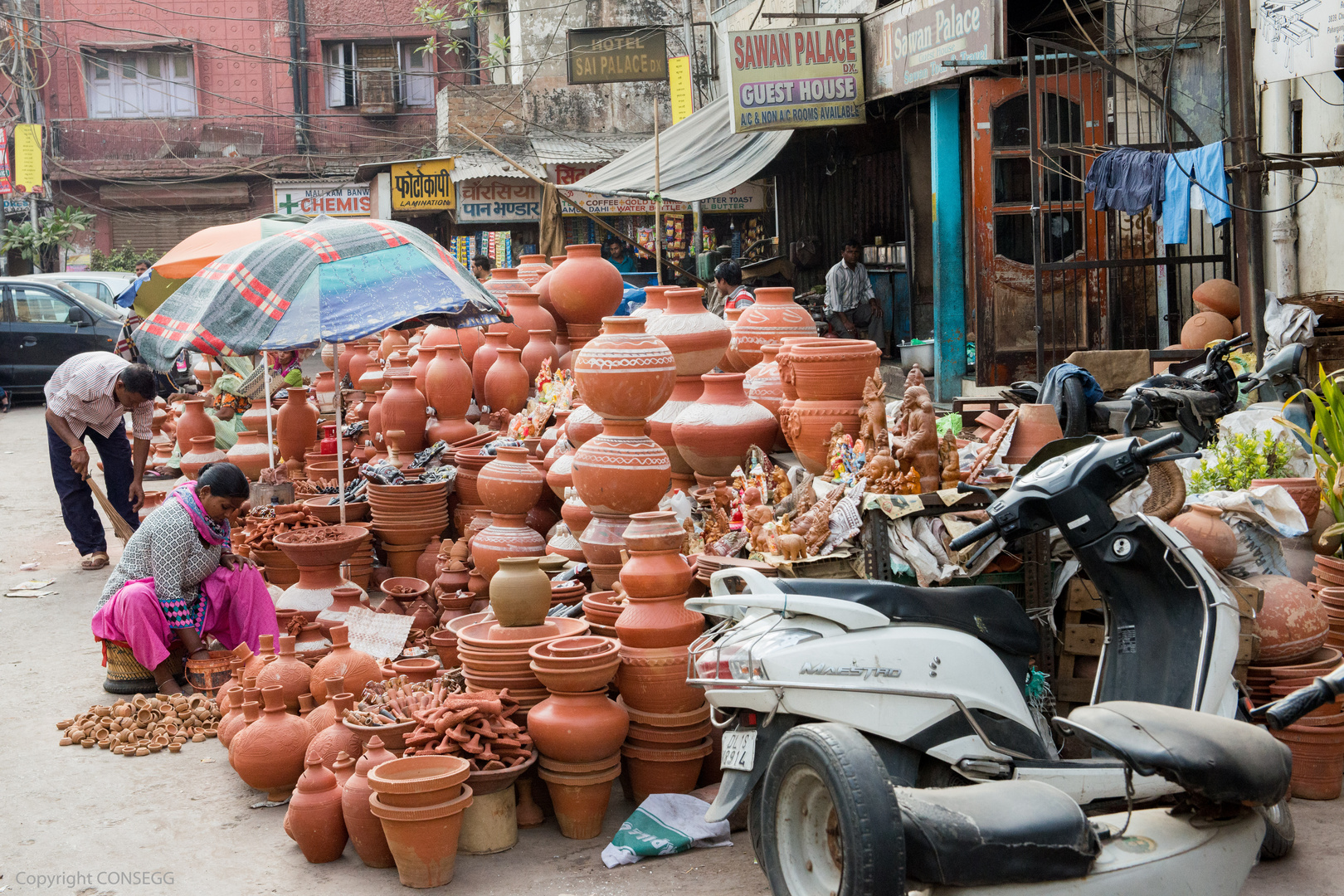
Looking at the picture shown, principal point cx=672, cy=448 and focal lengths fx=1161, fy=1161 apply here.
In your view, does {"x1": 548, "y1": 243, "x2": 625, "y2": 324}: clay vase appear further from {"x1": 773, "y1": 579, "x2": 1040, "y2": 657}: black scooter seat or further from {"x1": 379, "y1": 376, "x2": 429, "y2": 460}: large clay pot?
{"x1": 773, "y1": 579, "x2": 1040, "y2": 657}: black scooter seat

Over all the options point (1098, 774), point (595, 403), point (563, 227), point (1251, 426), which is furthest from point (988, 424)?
point (563, 227)

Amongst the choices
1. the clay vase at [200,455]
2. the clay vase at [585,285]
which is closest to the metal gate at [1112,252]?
the clay vase at [585,285]

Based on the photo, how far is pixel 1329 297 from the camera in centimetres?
646

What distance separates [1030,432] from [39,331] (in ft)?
50.2

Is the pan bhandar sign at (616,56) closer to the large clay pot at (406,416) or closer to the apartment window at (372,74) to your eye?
the large clay pot at (406,416)

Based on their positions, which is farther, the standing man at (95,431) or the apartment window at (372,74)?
the apartment window at (372,74)

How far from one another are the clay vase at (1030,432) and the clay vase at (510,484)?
2504 millimetres

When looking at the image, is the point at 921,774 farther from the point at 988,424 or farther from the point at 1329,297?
the point at 1329,297

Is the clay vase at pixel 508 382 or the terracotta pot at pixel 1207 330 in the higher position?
the terracotta pot at pixel 1207 330

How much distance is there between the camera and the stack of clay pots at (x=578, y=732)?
3.99m

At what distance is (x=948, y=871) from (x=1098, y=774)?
0.94m

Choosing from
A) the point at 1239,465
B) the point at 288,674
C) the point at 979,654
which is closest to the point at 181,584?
the point at 288,674

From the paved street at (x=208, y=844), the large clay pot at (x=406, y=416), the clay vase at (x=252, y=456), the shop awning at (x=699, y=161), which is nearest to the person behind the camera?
the paved street at (x=208, y=844)

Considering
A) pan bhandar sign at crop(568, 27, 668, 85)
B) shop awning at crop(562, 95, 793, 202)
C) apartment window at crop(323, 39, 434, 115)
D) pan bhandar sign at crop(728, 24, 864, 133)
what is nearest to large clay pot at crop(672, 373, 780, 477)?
pan bhandar sign at crop(728, 24, 864, 133)
